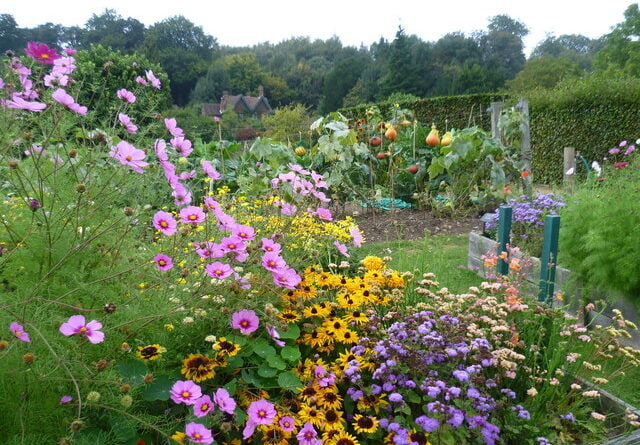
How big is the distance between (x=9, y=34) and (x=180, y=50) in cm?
3160

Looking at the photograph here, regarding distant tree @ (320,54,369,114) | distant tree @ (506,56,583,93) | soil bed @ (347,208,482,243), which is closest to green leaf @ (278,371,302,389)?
soil bed @ (347,208,482,243)

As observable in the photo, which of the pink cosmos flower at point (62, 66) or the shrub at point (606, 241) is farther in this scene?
the shrub at point (606, 241)

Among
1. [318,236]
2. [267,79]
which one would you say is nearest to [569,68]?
[267,79]

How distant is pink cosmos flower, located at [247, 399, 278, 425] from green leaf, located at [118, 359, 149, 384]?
0.95 feet

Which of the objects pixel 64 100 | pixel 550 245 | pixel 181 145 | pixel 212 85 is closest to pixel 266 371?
pixel 181 145

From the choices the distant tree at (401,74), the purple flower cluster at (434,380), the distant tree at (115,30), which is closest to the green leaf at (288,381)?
the purple flower cluster at (434,380)

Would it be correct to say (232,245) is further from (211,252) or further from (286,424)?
(286,424)

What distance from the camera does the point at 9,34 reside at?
20672 millimetres

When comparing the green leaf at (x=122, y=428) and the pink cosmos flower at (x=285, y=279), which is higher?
the pink cosmos flower at (x=285, y=279)

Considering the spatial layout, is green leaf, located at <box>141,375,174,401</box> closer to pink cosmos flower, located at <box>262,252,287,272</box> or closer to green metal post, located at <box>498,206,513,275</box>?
pink cosmos flower, located at <box>262,252,287,272</box>

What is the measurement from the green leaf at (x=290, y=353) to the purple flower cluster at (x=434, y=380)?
0.16m

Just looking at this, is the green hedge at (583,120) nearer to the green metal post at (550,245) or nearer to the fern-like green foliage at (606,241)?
the fern-like green foliage at (606,241)

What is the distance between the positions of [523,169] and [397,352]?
5514mm

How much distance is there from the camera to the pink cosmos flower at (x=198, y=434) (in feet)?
3.36
